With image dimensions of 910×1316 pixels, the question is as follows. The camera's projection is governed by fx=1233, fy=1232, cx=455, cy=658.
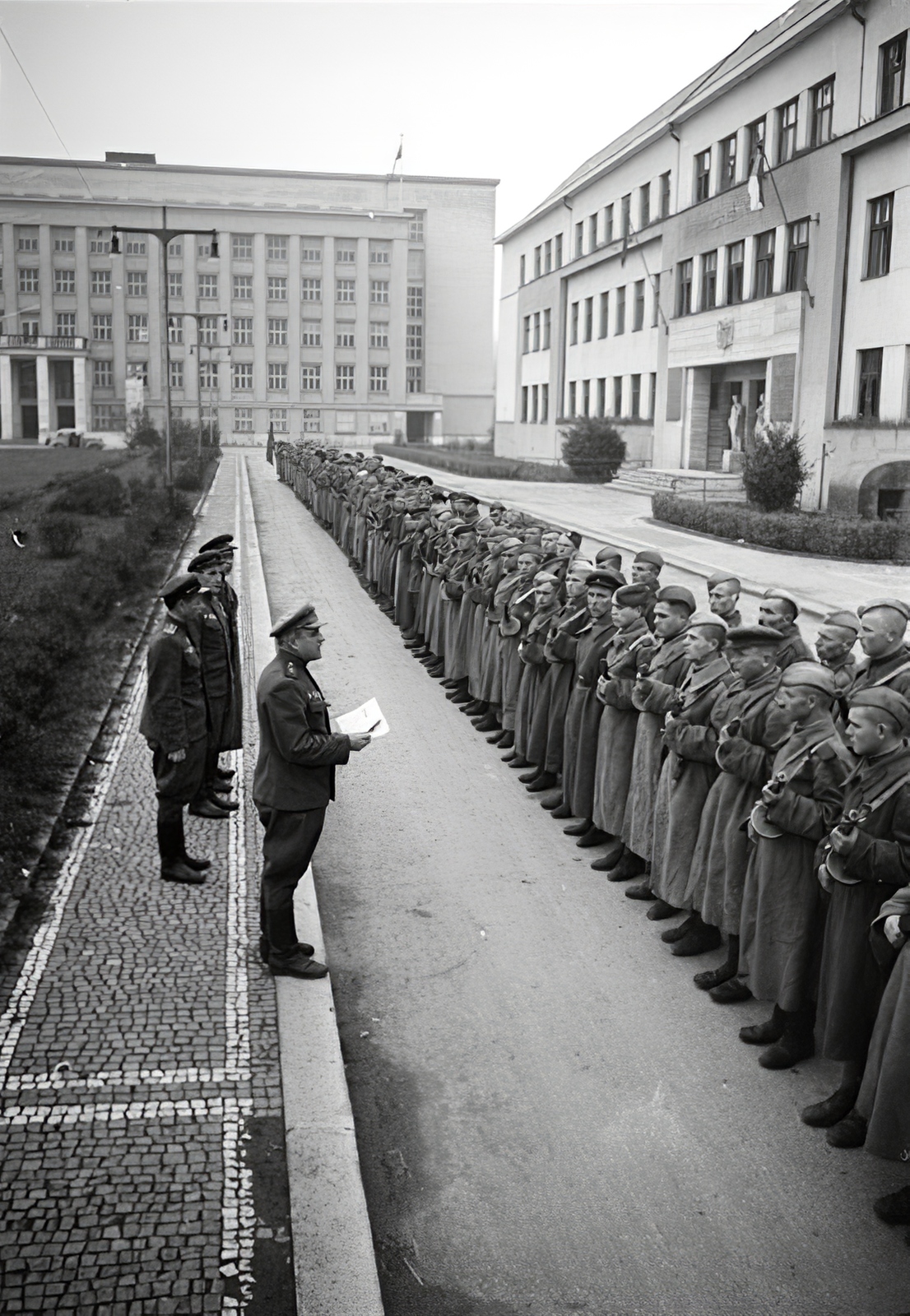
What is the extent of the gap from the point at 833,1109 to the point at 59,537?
695 inches

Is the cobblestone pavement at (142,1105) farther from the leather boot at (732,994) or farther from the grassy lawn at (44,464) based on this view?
the grassy lawn at (44,464)

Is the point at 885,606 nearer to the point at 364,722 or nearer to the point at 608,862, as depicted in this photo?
the point at 608,862

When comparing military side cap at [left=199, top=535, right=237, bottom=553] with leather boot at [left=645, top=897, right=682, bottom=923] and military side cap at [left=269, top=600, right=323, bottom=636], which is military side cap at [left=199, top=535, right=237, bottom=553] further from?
leather boot at [left=645, top=897, right=682, bottom=923]

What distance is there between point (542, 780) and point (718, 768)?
3035 millimetres

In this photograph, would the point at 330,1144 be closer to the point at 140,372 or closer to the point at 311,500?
the point at 311,500

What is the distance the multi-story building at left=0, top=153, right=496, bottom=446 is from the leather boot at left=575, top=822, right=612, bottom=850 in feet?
272

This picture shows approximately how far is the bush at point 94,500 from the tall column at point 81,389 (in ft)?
208

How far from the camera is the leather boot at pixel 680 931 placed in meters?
6.75

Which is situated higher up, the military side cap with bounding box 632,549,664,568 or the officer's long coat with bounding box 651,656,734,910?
the military side cap with bounding box 632,549,664,568

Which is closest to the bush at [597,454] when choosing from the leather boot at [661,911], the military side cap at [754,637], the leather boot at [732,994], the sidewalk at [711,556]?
the sidewalk at [711,556]

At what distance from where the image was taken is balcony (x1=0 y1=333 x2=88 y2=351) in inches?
3457

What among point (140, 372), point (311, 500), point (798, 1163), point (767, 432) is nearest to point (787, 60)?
point (767, 432)

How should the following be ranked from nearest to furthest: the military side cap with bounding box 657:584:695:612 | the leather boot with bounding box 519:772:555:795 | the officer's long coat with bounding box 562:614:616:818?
the military side cap with bounding box 657:584:695:612 < the officer's long coat with bounding box 562:614:616:818 < the leather boot with bounding box 519:772:555:795

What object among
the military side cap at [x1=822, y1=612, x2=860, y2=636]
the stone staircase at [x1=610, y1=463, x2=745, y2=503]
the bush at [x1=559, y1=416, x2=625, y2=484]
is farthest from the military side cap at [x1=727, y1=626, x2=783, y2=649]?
the bush at [x1=559, y1=416, x2=625, y2=484]
